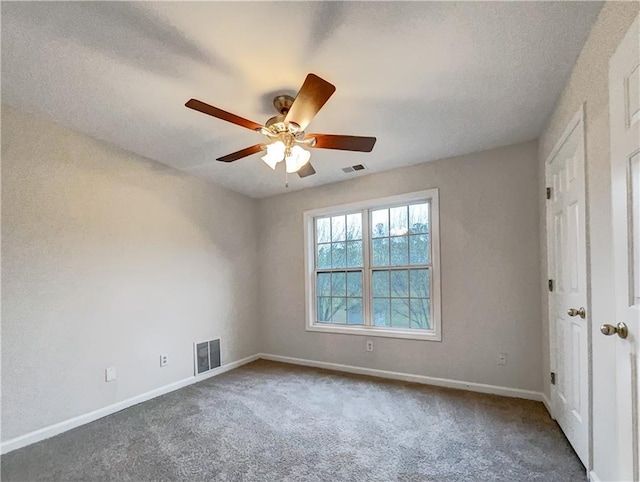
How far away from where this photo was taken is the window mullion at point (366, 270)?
3.84 metres

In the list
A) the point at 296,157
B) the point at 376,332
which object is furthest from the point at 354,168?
the point at 376,332

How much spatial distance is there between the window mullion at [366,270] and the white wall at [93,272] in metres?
1.78

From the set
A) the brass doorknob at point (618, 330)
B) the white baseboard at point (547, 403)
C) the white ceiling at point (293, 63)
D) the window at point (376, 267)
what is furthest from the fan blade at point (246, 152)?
the white baseboard at point (547, 403)

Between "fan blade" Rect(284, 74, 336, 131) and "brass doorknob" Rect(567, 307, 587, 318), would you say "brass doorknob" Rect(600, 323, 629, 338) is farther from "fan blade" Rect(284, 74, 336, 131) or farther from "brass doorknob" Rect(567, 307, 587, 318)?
"fan blade" Rect(284, 74, 336, 131)

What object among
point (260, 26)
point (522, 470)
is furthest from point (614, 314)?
point (260, 26)

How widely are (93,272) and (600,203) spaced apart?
3638mm

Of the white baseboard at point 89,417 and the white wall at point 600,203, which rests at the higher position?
the white wall at point 600,203

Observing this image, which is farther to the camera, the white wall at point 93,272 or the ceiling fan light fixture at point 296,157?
the white wall at point 93,272

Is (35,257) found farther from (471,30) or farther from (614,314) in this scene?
(614,314)

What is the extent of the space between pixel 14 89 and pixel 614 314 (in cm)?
380

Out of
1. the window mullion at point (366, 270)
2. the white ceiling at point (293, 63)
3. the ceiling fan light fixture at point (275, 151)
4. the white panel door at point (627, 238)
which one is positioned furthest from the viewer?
the window mullion at point (366, 270)

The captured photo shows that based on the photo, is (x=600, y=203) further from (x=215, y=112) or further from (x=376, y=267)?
(x=376, y=267)

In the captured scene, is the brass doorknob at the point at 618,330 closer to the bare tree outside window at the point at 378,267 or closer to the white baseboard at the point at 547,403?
the white baseboard at the point at 547,403

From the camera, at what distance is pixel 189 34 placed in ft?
5.68
